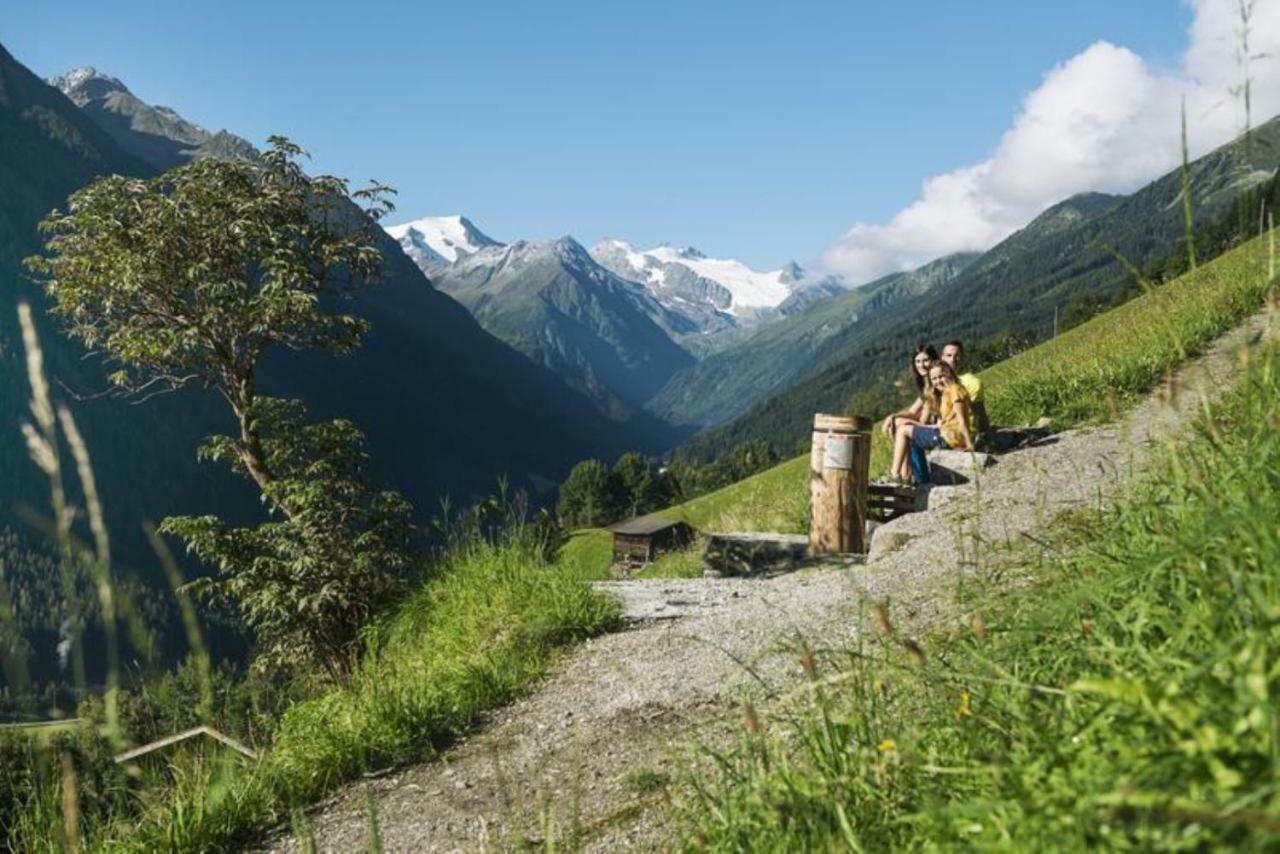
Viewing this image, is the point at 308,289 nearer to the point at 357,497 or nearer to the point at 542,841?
the point at 357,497

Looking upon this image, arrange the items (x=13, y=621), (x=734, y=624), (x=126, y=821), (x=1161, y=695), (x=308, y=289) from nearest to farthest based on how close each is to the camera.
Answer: (x=1161, y=695)
(x=13, y=621)
(x=126, y=821)
(x=734, y=624)
(x=308, y=289)

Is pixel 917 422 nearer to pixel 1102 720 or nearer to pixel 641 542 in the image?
pixel 1102 720

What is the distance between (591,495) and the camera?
382 ft

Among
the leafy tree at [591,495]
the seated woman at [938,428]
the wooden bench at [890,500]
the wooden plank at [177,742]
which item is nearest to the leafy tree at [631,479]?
the leafy tree at [591,495]

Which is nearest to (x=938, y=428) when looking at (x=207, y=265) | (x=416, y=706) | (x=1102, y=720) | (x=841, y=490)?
(x=841, y=490)

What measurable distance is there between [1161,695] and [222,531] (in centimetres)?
1241

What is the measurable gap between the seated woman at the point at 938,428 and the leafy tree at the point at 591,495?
99.2 metres

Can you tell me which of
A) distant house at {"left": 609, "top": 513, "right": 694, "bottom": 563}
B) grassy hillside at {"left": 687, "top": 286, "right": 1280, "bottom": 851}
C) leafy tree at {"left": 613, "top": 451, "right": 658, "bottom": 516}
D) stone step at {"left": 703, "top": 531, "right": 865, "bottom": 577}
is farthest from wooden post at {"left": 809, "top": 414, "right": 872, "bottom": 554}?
leafy tree at {"left": 613, "top": 451, "right": 658, "bottom": 516}

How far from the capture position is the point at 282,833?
17.5 ft

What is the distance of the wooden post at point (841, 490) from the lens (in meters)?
11.9

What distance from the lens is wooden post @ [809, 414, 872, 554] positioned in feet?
39.1

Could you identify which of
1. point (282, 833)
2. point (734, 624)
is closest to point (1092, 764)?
point (282, 833)

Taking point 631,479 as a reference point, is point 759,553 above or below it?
above

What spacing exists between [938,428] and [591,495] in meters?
104
